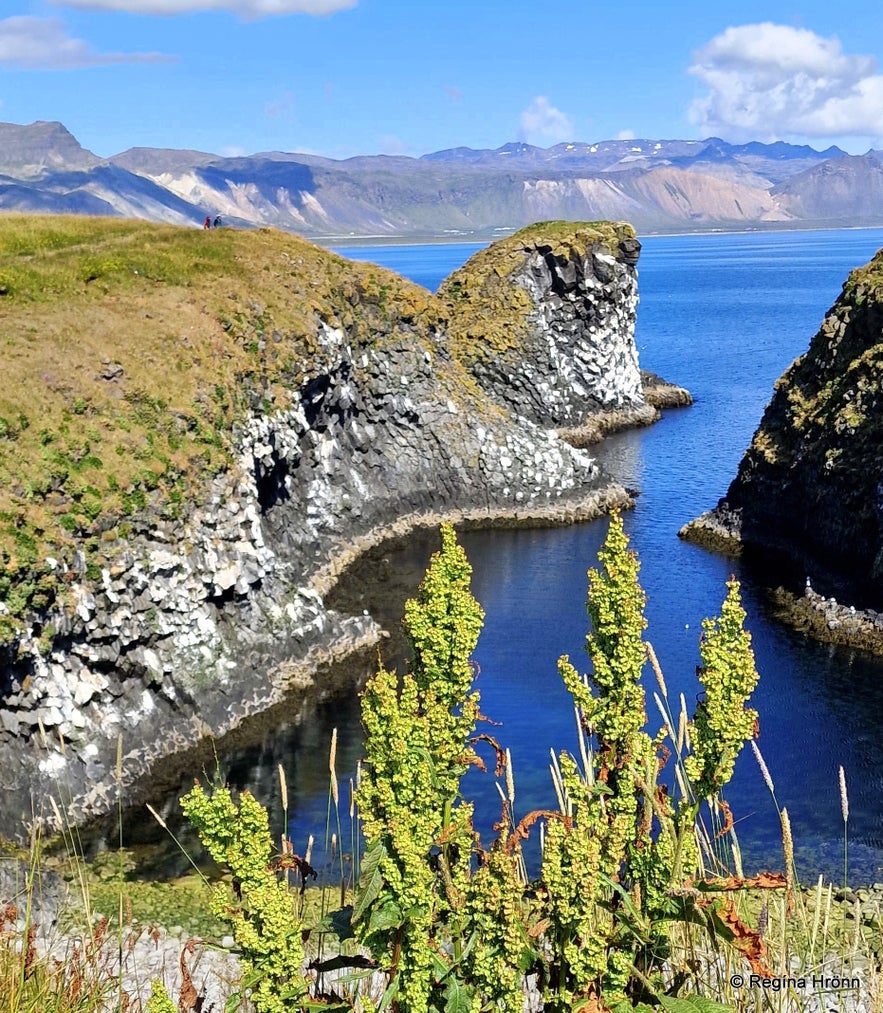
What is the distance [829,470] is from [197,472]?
124ft

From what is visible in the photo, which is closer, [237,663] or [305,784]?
[305,784]

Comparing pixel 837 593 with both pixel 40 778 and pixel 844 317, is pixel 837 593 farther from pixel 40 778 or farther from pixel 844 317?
pixel 40 778

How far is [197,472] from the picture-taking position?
52.6 meters

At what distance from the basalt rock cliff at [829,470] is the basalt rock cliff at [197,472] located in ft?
42.5

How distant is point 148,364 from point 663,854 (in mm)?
49132

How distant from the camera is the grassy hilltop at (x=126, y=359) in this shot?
44969 mm

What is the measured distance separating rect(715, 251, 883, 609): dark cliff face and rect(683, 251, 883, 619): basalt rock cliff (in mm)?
65

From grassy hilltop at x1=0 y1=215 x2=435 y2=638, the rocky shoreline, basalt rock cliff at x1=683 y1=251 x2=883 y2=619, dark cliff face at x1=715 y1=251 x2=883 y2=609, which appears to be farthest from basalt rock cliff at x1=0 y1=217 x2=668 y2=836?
dark cliff face at x1=715 y1=251 x2=883 y2=609

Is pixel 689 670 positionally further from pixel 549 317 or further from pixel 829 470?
pixel 549 317

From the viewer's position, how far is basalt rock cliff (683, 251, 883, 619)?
210 feet

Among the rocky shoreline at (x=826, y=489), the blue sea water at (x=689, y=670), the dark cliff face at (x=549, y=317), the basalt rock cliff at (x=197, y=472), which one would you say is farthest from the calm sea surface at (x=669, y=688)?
the dark cliff face at (x=549, y=317)

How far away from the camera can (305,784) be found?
43812 millimetres

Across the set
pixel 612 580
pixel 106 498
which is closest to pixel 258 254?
pixel 106 498

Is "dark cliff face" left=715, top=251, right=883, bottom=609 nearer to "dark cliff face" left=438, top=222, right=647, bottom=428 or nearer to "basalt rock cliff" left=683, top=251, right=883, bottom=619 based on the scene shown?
"basalt rock cliff" left=683, top=251, right=883, bottom=619
